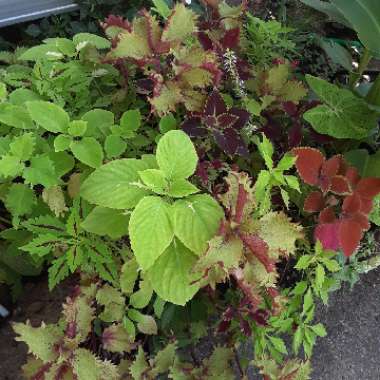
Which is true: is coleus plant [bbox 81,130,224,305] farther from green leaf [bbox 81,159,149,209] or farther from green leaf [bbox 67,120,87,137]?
green leaf [bbox 67,120,87,137]

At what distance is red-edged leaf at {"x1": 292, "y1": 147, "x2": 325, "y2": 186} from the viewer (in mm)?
1221

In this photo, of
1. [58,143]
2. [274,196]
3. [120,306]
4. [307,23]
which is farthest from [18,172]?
[307,23]

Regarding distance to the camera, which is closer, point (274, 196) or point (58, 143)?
point (58, 143)

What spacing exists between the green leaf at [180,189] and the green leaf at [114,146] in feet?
0.63

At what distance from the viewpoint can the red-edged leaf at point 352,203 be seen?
1.20 metres

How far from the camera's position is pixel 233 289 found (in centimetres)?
138

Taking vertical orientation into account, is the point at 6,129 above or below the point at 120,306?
above

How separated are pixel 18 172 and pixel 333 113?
31.1 inches

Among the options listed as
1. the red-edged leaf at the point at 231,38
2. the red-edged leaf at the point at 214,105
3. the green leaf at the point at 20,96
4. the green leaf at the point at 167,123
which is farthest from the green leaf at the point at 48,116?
the red-edged leaf at the point at 231,38

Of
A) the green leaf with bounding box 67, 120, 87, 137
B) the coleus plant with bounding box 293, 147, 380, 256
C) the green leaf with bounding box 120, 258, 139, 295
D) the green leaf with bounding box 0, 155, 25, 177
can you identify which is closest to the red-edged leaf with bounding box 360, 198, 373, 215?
the coleus plant with bounding box 293, 147, 380, 256

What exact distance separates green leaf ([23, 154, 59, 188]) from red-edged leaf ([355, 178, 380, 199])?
2.26 feet

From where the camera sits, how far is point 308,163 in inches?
48.3

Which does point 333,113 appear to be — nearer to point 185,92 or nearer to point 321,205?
point 321,205

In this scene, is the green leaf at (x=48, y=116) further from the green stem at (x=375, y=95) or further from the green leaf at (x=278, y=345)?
the green stem at (x=375, y=95)
